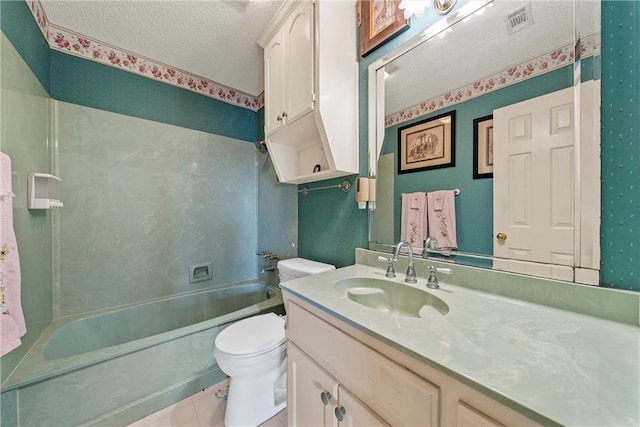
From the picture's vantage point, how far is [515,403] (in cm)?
39

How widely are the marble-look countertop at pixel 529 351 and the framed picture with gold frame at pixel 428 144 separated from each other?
619 mm

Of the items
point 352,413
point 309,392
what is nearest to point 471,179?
point 352,413

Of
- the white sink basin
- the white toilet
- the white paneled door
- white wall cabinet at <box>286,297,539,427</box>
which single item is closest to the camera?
white wall cabinet at <box>286,297,539,427</box>

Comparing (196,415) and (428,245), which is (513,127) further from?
(196,415)

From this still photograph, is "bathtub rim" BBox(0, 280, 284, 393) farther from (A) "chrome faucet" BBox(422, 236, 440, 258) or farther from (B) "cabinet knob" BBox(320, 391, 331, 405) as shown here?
(A) "chrome faucet" BBox(422, 236, 440, 258)

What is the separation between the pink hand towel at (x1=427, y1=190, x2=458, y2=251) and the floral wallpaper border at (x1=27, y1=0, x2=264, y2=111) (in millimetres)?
2243

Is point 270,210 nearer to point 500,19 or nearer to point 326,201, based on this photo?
point 326,201

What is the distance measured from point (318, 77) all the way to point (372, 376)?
139 cm

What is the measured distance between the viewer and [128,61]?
6.39 feet

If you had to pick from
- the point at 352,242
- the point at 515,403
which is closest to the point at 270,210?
the point at 352,242

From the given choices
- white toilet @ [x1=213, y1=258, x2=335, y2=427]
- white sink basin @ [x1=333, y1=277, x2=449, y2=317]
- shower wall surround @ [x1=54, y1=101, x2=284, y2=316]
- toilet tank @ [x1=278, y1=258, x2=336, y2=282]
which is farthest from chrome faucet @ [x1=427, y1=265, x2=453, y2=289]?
shower wall surround @ [x1=54, y1=101, x2=284, y2=316]

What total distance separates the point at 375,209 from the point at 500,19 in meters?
0.97

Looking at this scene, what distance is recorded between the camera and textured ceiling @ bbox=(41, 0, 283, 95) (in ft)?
4.92

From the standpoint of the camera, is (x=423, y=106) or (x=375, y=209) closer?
(x=423, y=106)
